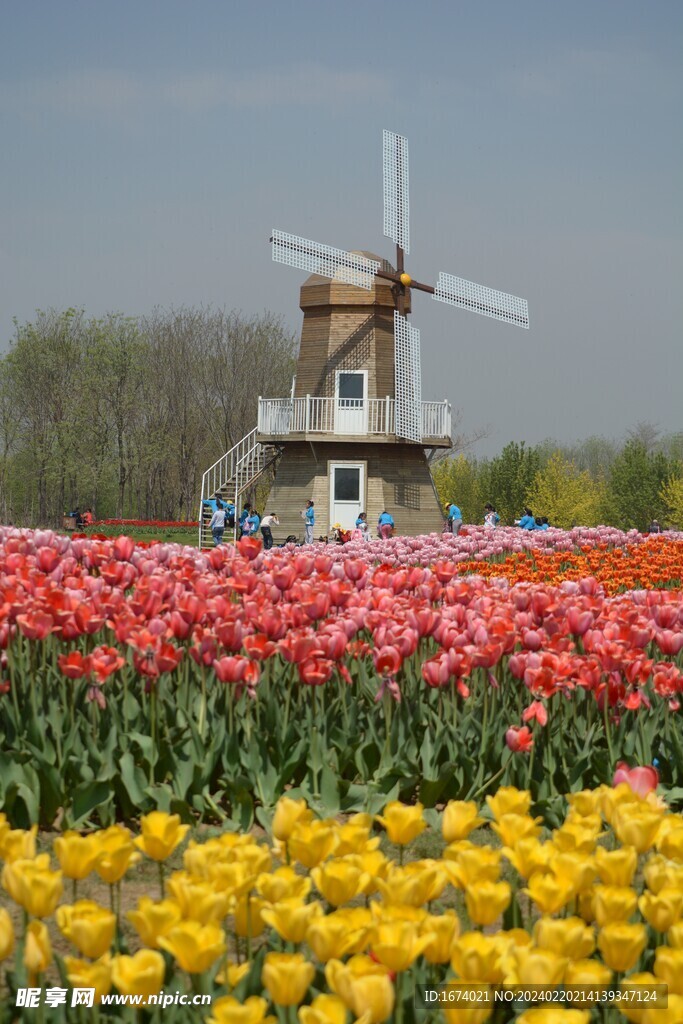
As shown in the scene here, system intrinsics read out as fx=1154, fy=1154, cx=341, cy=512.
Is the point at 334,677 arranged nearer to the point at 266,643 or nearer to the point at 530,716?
the point at 266,643

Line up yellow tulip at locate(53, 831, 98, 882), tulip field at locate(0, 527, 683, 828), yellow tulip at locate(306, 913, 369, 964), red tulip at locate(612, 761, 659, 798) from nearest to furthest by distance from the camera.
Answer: yellow tulip at locate(306, 913, 369, 964)
yellow tulip at locate(53, 831, 98, 882)
red tulip at locate(612, 761, 659, 798)
tulip field at locate(0, 527, 683, 828)

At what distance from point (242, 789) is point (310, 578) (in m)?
2.51

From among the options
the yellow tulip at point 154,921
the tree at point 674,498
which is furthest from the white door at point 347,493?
the yellow tulip at point 154,921

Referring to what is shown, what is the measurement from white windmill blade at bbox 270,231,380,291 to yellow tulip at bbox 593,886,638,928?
33.2 meters

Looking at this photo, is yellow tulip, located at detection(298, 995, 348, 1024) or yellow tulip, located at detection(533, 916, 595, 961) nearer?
yellow tulip, located at detection(298, 995, 348, 1024)

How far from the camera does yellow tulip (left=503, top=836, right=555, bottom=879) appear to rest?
2.74 metres

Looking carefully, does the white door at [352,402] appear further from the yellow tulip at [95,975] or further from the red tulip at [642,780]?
the yellow tulip at [95,975]

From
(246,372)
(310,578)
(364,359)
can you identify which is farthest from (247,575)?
(246,372)

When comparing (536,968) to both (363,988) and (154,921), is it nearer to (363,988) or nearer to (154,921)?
(363,988)

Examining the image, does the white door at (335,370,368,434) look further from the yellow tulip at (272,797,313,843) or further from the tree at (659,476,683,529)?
the yellow tulip at (272,797,313,843)

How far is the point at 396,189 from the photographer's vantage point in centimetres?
3675

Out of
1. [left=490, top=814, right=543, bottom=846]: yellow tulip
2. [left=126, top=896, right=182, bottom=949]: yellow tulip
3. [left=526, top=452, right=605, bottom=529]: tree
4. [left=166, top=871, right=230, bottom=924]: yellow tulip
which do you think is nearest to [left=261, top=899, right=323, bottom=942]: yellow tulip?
[left=166, top=871, right=230, bottom=924]: yellow tulip

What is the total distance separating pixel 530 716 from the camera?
5281 mm

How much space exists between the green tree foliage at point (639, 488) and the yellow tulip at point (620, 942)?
44992 millimetres
